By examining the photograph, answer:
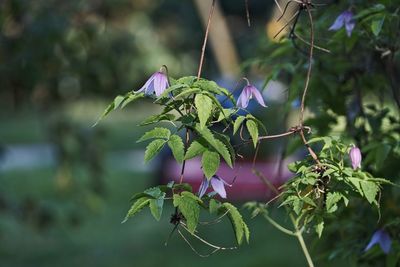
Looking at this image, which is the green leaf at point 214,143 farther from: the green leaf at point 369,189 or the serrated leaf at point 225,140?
the green leaf at point 369,189

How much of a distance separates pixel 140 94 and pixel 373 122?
4.82ft

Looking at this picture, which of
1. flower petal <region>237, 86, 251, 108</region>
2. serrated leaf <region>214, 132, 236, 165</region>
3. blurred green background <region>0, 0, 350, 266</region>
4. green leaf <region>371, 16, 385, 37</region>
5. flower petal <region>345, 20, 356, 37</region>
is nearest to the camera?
serrated leaf <region>214, 132, 236, 165</region>

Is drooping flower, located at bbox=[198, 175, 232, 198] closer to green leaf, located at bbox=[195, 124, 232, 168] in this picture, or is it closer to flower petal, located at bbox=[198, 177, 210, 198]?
flower petal, located at bbox=[198, 177, 210, 198]

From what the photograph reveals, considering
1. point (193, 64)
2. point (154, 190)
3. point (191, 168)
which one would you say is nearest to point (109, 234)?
point (191, 168)

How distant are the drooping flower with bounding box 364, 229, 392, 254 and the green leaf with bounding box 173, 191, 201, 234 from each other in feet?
2.69

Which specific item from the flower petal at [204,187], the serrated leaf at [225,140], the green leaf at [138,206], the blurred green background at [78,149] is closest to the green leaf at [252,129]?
the serrated leaf at [225,140]

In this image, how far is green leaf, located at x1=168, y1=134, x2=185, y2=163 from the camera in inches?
81.0

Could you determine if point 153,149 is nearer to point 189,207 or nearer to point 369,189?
point 189,207

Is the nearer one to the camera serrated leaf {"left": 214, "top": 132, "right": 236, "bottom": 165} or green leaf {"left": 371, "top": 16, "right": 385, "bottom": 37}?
serrated leaf {"left": 214, "top": 132, "right": 236, "bottom": 165}

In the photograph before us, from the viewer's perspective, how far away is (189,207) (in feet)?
6.84

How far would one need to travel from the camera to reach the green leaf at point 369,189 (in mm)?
2180

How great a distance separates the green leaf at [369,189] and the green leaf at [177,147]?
44cm

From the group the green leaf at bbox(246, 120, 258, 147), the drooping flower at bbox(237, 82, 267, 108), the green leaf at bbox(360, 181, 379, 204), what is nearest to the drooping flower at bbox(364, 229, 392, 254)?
the green leaf at bbox(360, 181, 379, 204)

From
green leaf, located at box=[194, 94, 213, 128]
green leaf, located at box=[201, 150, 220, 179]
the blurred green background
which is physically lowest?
the blurred green background
